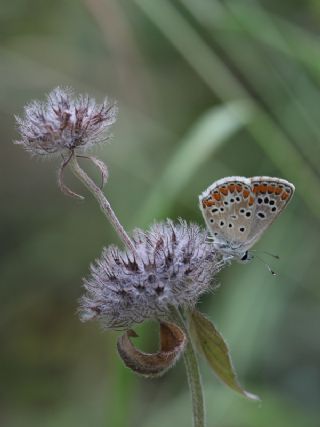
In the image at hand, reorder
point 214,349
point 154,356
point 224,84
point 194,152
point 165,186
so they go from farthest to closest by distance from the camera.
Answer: point 224,84 < point 194,152 < point 165,186 < point 214,349 < point 154,356

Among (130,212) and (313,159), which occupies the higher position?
(130,212)

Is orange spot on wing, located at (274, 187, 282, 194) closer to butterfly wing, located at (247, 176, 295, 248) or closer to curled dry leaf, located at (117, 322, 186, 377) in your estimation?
butterfly wing, located at (247, 176, 295, 248)

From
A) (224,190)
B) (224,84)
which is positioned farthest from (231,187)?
(224,84)

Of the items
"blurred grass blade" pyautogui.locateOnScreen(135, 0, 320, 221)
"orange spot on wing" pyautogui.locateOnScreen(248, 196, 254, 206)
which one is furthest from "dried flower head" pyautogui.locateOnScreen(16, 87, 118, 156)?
"blurred grass blade" pyautogui.locateOnScreen(135, 0, 320, 221)

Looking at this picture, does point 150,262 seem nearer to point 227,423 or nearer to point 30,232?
point 227,423

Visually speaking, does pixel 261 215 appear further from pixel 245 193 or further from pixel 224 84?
pixel 224 84

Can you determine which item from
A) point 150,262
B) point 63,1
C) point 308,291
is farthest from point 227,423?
point 63,1
